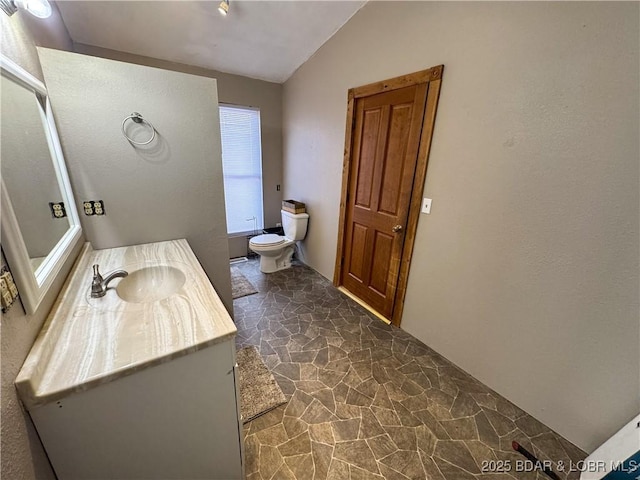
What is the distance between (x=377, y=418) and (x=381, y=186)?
1.69 metres

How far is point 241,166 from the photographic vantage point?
11.1 feet

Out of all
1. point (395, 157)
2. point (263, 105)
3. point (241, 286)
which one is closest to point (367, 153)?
point (395, 157)

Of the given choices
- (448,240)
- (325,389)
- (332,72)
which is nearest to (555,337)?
(448,240)

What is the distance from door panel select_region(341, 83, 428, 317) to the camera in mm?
1926

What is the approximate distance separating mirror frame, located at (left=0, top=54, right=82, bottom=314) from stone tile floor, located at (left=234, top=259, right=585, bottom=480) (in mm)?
1190

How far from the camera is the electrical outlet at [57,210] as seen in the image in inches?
46.9

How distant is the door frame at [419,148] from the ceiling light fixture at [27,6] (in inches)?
75.4

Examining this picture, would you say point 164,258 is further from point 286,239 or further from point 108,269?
point 286,239

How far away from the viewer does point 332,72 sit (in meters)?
2.51

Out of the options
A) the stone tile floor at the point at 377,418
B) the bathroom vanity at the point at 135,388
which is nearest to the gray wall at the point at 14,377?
the bathroom vanity at the point at 135,388

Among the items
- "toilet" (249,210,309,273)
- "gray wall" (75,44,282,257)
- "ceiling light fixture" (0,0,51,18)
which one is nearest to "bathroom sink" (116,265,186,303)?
"ceiling light fixture" (0,0,51,18)

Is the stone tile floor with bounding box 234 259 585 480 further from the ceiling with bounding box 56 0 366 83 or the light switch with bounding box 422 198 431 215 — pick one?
the ceiling with bounding box 56 0 366 83

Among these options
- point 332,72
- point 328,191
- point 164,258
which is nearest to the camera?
point 164,258

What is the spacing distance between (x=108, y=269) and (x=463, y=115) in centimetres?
225
